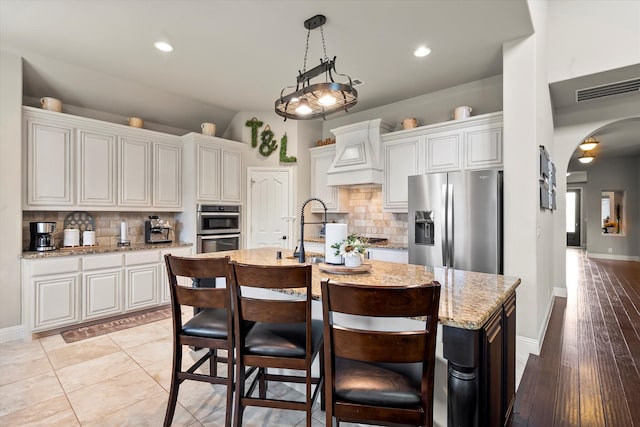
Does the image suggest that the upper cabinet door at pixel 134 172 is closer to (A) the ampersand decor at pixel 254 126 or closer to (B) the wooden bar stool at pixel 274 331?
(A) the ampersand decor at pixel 254 126

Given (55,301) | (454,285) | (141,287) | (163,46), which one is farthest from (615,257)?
(55,301)

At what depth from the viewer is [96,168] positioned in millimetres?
3887

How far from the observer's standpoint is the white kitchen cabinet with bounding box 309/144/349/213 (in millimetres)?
5094

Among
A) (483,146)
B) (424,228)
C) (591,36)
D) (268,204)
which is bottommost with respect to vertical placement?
(424,228)

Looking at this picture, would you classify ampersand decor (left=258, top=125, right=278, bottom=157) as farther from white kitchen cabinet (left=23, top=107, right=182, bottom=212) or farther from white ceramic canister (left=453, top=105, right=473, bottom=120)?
white ceramic canister (left=453, top=105, right=473, bottom=120)

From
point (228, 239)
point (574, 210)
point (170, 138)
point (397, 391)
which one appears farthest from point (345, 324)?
point (574, 210)

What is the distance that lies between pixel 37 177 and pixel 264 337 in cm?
350

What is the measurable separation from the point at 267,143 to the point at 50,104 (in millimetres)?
2743

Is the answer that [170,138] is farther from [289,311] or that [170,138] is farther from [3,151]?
[289,311]

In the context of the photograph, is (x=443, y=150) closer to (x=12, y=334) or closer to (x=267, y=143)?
(x=267, y=143)

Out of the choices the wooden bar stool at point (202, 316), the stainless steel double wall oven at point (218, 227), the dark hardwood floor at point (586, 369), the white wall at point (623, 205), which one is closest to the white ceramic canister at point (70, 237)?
the stainless steel double wall oven at point (218, 227)

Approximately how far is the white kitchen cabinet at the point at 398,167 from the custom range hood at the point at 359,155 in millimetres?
113

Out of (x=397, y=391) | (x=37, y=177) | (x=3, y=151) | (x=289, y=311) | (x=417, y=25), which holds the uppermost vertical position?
(x=417, y=25)

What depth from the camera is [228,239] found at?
493cm
